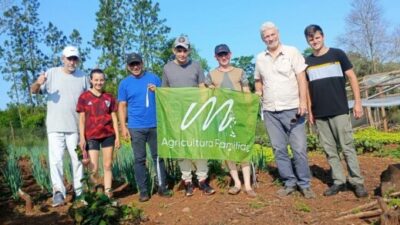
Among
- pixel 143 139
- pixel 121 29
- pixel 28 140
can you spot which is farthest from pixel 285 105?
pixel 121 29

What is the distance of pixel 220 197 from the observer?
539 centimetres

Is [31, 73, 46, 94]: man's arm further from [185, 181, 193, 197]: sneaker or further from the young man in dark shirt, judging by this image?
the young man in dark shirt

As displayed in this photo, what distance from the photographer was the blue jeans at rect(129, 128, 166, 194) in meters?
5.50

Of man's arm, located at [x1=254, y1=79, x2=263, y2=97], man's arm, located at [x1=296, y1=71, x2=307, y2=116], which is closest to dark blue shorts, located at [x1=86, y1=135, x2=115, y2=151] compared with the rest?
man's arm, located at [x1=254, y1=79, x2=263, y2=97]

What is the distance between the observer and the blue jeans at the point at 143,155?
5504mm

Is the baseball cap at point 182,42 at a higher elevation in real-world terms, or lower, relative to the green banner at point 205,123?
higher

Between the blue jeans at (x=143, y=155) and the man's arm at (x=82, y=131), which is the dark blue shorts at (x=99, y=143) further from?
the blue jeans at (x=143, y=155)

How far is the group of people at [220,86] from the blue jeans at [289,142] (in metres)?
0.01

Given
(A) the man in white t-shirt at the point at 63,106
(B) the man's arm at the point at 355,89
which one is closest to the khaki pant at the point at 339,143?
(B) the man's arm at the point at 355,89

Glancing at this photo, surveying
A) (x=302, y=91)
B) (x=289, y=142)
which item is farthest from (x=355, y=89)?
(x=289, y=142)

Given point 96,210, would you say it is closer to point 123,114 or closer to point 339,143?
point 123,114

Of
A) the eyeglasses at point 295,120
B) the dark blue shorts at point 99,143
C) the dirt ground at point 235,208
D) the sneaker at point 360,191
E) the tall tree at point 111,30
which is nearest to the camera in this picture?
the dirt ground at point 235,208

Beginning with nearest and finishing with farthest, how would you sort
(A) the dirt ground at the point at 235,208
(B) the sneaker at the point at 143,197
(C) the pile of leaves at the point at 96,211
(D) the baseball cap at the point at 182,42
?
1. (C) the pile of leaves at the point at 96,211
2. (A) the dirt ground at the point at 235,208
3. (D) the baseball cap at the point at 182,42
4. (B) the sneaker at the point at 143,197

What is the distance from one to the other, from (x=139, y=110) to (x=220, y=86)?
3.26 ft
